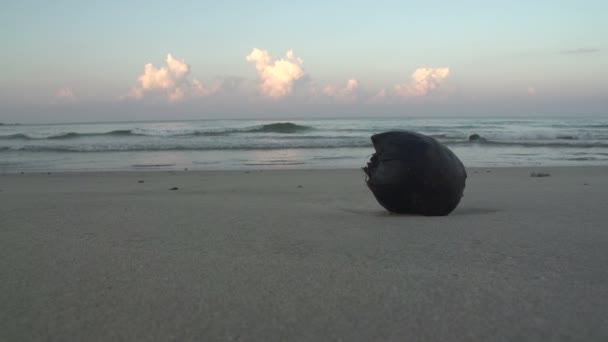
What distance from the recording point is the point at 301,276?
7.09 ft

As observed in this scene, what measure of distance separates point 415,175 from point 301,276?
176 centimetres

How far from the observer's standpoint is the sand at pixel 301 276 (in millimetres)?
1642

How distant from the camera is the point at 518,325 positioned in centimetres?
164

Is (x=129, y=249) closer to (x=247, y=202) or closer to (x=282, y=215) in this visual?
(x=282, y=215)

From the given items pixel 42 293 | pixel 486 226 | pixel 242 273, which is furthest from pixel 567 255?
pixel 42 293

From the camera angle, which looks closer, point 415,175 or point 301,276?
point 301,276

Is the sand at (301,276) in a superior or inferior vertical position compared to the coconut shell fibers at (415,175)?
inferior

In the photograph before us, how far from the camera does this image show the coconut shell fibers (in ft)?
12.0

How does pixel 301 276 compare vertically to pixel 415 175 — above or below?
below

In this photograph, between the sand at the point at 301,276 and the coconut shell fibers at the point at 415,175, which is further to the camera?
the coconut shell fibers at the point at 415,175

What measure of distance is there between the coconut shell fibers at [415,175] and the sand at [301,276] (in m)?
0.20

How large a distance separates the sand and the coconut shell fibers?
0.20 m

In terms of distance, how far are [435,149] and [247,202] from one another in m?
2.06

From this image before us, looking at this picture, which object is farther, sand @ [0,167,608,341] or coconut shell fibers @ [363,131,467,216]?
coconut shell fibers @ [363,131,467,216]
